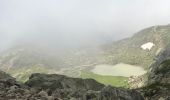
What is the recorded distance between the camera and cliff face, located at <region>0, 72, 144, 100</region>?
189 feet

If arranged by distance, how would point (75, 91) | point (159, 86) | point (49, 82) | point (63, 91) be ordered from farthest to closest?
point (159, 86) → point (49, 82) → point (75, 91) → point (63, 91)

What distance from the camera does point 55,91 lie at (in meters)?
76.1

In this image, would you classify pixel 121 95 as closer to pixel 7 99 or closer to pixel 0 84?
pixel 0 84

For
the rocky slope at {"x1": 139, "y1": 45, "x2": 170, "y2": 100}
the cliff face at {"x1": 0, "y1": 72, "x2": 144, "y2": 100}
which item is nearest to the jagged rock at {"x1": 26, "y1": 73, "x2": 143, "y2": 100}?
the cliff face at {"x1": 0, "y1": 72, "x2": 144, "y2": 100}

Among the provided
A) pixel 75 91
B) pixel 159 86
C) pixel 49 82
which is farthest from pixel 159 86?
pixel 75 91

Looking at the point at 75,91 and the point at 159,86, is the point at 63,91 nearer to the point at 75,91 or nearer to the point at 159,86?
the point at 75,91

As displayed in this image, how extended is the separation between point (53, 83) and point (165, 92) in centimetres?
2824

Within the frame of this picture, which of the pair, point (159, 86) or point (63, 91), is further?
point (159, 86)

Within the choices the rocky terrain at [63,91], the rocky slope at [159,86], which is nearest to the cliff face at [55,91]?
the rocky terrain at [63,91]

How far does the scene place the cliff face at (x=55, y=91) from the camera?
57.7 meters

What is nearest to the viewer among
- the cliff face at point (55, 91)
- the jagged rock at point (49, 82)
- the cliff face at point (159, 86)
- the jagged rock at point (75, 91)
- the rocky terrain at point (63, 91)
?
the cliff face at point (55, 91)

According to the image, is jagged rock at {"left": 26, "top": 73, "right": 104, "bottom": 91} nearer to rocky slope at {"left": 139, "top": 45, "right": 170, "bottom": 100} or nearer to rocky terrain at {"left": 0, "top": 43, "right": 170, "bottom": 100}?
rocky terrain at {"left": 0, "top": 43, "right": 170, "bottom": 100}

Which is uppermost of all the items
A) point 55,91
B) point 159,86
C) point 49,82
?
point 49,82

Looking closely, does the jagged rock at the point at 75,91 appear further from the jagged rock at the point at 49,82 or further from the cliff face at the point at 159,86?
the cliff face at the point at 159,86
